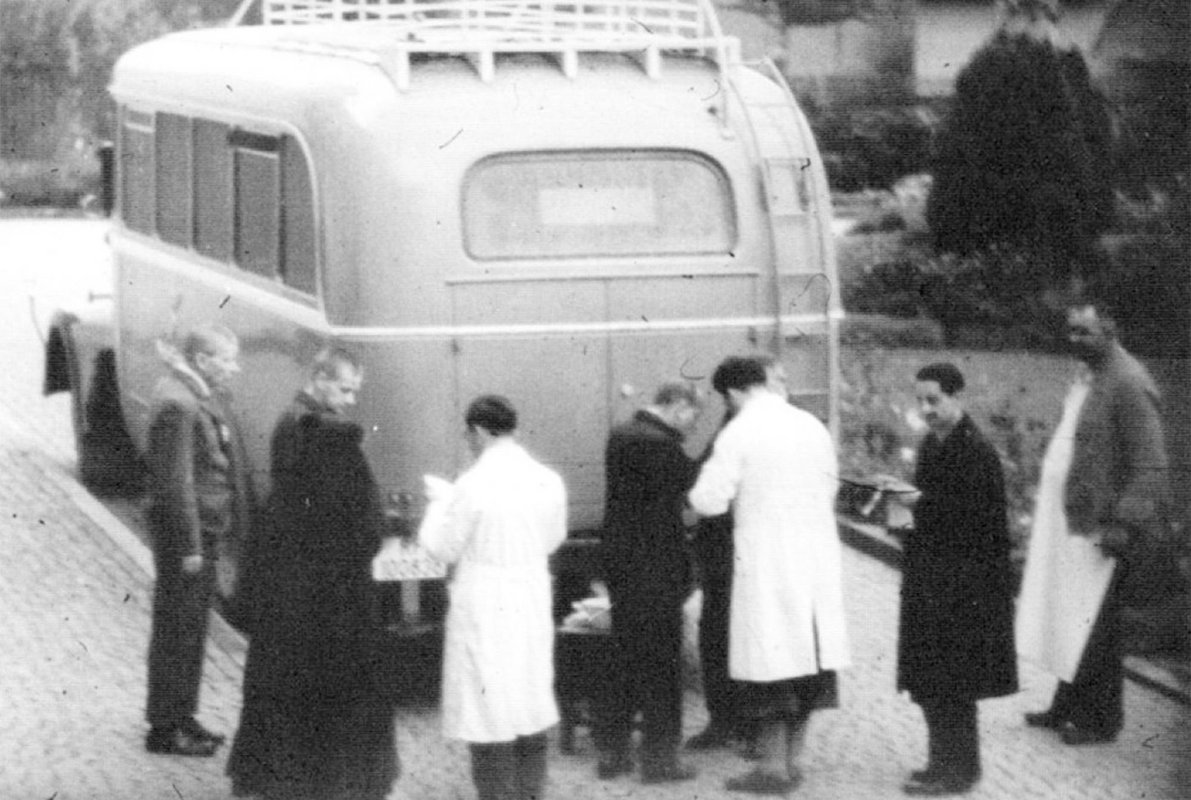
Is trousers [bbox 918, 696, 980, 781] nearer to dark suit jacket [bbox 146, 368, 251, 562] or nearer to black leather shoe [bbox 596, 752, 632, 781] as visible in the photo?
black leather shoe [bbox 596, 752, 632, 781]

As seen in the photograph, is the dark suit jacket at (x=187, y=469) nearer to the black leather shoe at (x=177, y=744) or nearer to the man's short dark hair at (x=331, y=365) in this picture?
the black leather shoe at (x=177, y=744)

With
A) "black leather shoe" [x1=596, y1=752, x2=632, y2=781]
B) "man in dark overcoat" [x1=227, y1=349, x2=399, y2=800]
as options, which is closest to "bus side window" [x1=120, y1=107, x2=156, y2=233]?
"man in dark overcoat" [x1=227, y1=349, x2=399, y2=800]

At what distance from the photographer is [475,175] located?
430 inches

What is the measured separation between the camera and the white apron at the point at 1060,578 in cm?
1034

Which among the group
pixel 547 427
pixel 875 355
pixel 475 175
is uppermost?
pixel 475 175

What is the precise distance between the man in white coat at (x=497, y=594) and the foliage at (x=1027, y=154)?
10.7m

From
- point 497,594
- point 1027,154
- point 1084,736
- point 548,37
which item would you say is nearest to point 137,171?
point 548,37

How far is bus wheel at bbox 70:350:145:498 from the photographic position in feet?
54.3

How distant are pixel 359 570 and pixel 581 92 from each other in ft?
10.1

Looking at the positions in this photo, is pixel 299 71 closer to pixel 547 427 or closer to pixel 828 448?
pixel 547 427

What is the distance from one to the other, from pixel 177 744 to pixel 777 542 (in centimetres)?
272

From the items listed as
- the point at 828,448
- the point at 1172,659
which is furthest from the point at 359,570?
the point at 1172,659

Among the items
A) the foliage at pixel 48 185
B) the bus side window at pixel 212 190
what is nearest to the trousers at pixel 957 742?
the bus side window at pixel 212 190

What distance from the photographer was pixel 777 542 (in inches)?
376
